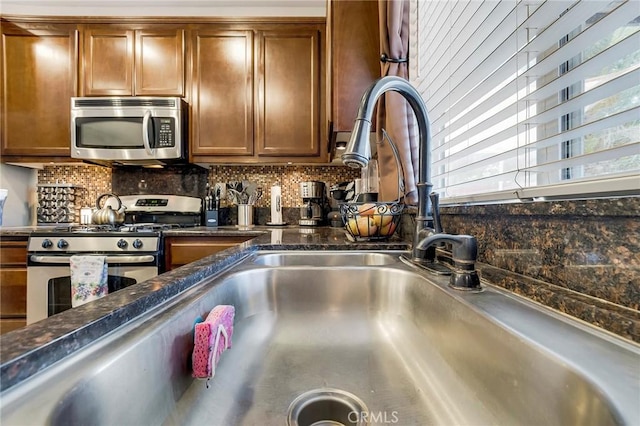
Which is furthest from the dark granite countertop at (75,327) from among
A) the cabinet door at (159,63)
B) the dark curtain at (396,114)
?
the cabinet door at (159,63)

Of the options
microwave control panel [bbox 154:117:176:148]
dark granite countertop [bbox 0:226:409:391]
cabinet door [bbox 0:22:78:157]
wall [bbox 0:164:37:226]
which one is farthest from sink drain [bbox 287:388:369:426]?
wall [bbox 0:164:37:226]

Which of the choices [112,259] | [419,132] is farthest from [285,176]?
[419,132]

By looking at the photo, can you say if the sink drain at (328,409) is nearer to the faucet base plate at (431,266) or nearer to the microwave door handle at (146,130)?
the faucet base plate at (431,266)

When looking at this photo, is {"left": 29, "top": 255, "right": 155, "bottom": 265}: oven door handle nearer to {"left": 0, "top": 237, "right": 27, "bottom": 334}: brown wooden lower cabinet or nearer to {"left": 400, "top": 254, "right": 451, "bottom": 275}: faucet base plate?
{"left": 0, "top": 237, "right": 27, "bottom": 334}: brown wooden lower cabinet

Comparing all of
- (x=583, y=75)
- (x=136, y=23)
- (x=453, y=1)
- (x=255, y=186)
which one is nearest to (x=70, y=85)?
(x=136, y=23)

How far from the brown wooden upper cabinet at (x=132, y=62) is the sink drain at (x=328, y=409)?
2341 mm

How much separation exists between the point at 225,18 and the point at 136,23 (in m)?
0.67

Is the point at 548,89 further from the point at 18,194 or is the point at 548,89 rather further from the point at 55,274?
the point at 18,194

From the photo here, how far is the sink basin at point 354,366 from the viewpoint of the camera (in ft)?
0.81

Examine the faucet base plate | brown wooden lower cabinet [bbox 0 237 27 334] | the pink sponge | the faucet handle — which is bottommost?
brown wooden lower cabinet [bbox 0 237 27 334]

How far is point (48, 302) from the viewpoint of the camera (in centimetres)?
167

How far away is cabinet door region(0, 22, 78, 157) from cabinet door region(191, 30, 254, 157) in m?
0.95

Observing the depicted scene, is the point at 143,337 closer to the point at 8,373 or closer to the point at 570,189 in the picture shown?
the point at 8,373

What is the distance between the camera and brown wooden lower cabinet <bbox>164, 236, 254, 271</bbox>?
1750 mm
